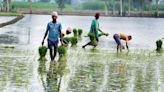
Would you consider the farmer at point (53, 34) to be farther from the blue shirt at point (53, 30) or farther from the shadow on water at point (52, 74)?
the shadow on water at point (52, 74)

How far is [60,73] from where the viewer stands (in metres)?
18.9

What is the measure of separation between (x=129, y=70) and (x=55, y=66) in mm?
2236

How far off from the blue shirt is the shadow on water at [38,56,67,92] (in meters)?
0.80

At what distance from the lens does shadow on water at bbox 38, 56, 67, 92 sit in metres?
15.9

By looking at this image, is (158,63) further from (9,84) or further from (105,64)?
(9,84)

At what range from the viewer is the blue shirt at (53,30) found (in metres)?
22.5

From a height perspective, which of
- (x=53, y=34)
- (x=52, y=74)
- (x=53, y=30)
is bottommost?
(x=52, y=74)

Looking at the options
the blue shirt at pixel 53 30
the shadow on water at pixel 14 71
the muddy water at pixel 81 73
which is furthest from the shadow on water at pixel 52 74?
the blue shirt at pixel 53 30

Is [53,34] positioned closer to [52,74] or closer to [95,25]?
[52,74]

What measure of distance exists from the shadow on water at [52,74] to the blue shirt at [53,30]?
2.63ft

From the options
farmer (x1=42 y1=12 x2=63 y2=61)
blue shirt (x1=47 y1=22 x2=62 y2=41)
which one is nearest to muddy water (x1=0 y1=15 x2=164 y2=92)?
farmer (x1=42 y1=12 x2=63 y2=61)

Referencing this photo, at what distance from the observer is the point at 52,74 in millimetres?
18531

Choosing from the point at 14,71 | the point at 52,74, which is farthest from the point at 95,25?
the point at 52,74

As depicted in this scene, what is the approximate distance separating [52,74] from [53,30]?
416 cm
